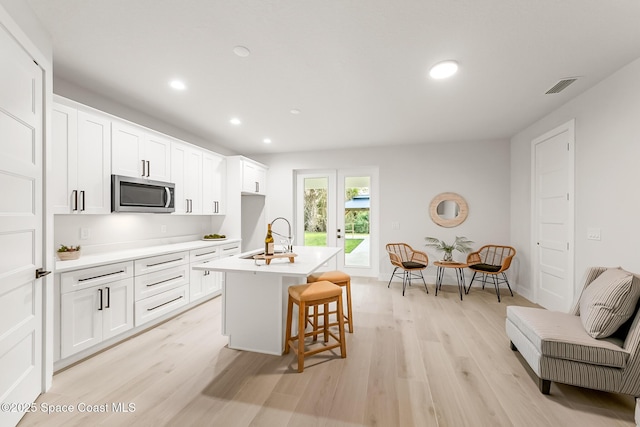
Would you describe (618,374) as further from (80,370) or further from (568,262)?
(80,370)

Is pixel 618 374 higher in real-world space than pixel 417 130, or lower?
lower

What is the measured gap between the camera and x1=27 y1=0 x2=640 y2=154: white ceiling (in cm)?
171

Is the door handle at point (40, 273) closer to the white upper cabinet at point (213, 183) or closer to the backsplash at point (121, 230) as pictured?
the backsplash at point (121, 230)

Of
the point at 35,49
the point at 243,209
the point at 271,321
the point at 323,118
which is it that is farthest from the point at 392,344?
the point at 243,209

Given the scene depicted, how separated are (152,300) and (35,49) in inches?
94.2

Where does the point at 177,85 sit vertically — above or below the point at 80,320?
above

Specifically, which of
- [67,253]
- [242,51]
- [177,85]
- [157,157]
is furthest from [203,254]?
[242,51]

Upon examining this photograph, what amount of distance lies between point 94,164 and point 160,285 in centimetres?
145

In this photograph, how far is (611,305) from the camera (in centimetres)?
181

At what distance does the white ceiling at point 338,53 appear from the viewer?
67.2 inches

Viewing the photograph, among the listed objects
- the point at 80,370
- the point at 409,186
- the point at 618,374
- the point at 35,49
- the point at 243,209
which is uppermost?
the point at 35,49

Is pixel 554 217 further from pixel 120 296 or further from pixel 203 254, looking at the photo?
pixel 120 296

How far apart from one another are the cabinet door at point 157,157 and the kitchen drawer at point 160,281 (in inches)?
46.2

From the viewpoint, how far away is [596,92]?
2.70 meters
